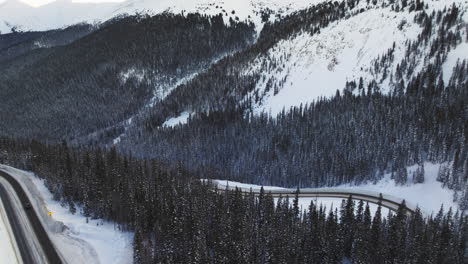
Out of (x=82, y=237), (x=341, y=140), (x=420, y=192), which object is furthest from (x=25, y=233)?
(x=341, y=140)

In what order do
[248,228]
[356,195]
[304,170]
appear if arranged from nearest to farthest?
[248,228]
[356,195]
[304,170]

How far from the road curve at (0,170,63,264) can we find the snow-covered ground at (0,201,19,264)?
1.07 m

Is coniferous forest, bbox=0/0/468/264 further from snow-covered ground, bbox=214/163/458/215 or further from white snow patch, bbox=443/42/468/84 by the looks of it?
white snow patch, bbox=443/42/468/84

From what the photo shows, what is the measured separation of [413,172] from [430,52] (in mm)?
80004

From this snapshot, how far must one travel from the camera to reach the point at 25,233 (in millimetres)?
75250

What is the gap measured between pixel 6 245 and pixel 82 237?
13375mm

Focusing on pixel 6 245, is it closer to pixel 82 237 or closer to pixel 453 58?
pixel 82 237

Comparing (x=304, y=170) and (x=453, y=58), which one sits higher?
(x=453, y=58)

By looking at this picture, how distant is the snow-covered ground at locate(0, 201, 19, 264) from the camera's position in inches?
2603

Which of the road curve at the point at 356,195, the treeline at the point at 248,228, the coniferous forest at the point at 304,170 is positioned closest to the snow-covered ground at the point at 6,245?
the coniferous forest at the point at 304,170

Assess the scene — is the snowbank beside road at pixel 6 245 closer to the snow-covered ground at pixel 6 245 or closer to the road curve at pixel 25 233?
the snow-covered ground at pixel 6 245

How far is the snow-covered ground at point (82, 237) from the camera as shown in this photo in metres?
69.6

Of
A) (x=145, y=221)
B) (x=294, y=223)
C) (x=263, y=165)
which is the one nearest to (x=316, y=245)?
(x=294, y=223)

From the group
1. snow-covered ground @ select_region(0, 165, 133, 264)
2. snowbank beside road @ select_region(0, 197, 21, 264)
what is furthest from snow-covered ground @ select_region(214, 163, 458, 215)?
snowbank beside road @ select_region(0, 197, 21, 264)
